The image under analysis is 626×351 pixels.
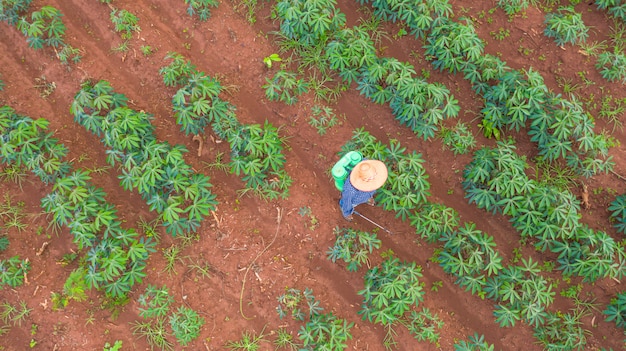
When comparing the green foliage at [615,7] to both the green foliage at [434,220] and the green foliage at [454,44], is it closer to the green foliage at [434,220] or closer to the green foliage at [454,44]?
the green foliage at [454,44]

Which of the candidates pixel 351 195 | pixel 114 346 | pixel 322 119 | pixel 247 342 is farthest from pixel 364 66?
pixel 114 346

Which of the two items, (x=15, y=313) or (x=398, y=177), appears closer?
(x=398, y=177)

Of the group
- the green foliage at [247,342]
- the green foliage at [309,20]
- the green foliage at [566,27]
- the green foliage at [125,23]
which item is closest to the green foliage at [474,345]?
the green foliage at [247,342]

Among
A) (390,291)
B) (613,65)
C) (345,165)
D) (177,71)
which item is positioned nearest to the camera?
(345,165)

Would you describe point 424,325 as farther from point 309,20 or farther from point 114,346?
point 309,20

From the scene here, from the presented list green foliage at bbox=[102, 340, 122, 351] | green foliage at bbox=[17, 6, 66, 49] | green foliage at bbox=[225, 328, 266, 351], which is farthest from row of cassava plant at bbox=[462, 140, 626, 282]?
green foliage at bbox=[17, 6, 66, 49]

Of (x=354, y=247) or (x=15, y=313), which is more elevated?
(x=354, y=247)

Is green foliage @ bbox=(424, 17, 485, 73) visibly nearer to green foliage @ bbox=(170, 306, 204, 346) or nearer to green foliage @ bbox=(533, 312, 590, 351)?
green foliage @ bbox=(533, 312, 590, 351)
